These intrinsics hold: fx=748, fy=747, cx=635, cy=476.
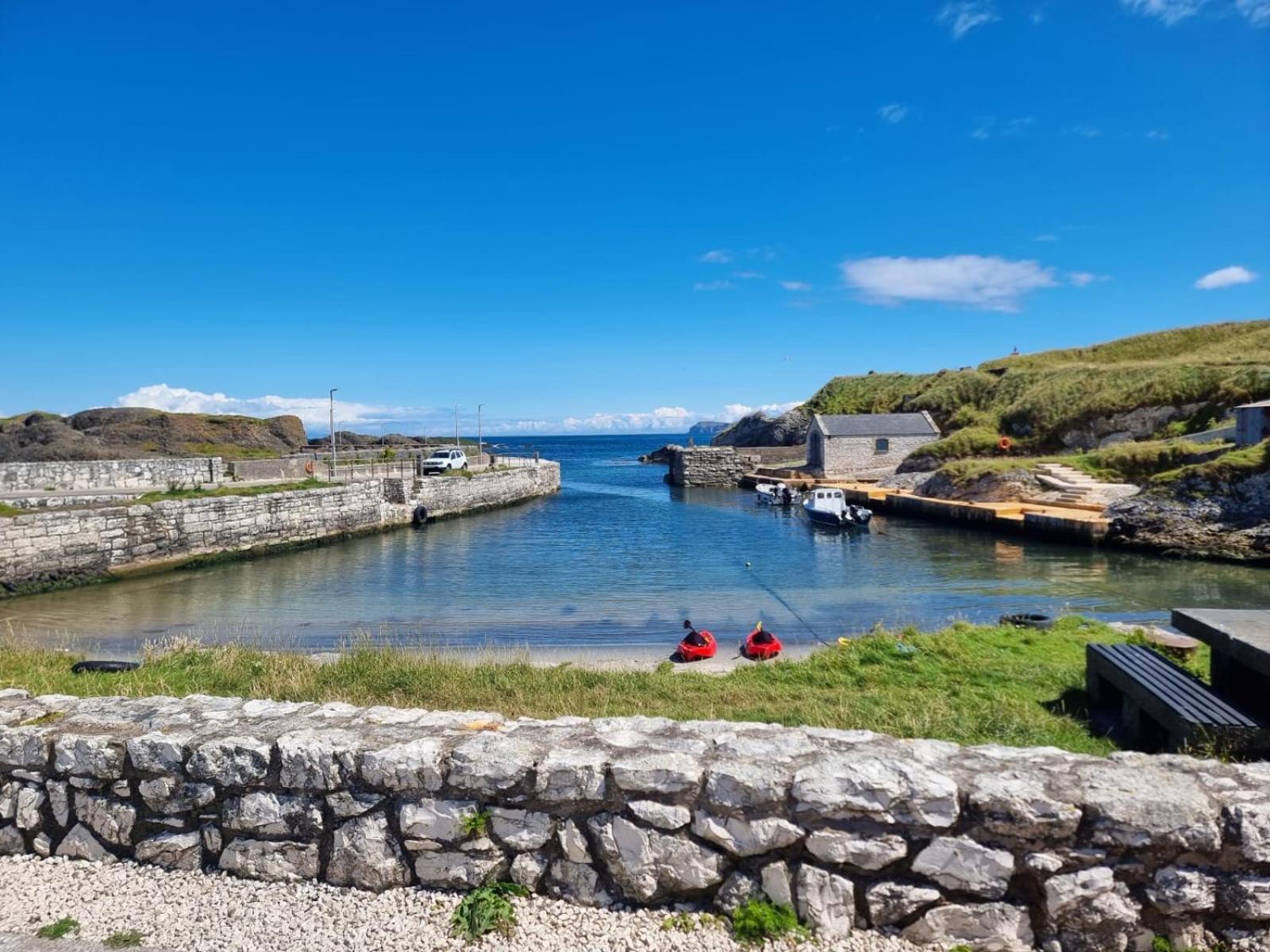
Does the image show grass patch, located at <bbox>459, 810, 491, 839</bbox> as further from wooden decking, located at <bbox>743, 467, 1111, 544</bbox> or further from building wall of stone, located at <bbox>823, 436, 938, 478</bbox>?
building wall of stone, located at <bbox>823, 436, 938, 478</bbox>

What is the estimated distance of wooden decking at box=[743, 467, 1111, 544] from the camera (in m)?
29.0

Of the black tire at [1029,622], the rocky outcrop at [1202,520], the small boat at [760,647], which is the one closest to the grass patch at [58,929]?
the small boat at [760,647]

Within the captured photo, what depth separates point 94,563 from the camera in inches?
947

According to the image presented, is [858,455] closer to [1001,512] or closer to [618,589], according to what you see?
[1001,512]

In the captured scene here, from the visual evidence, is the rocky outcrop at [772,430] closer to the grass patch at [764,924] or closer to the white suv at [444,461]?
the white suv at [444,461]

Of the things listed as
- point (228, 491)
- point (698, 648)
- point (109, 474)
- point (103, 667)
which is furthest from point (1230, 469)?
point (109, 474)

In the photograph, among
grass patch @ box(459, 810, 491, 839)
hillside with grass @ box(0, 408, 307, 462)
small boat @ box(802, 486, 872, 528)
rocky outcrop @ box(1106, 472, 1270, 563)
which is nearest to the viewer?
grass patch @ box(459, 810, 491, 839)

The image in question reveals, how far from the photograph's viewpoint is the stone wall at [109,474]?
98.6ft

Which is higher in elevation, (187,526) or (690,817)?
(690,817)

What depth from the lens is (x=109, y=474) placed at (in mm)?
33344

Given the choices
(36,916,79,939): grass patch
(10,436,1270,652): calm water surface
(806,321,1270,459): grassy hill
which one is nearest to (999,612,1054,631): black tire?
(10,436,1270,652): calm water surface

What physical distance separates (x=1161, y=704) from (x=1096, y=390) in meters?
57.3

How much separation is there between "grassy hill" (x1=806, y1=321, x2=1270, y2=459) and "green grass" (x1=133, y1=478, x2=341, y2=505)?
4014 centimetres

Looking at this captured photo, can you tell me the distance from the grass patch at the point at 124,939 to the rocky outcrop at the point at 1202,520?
3086 cm
